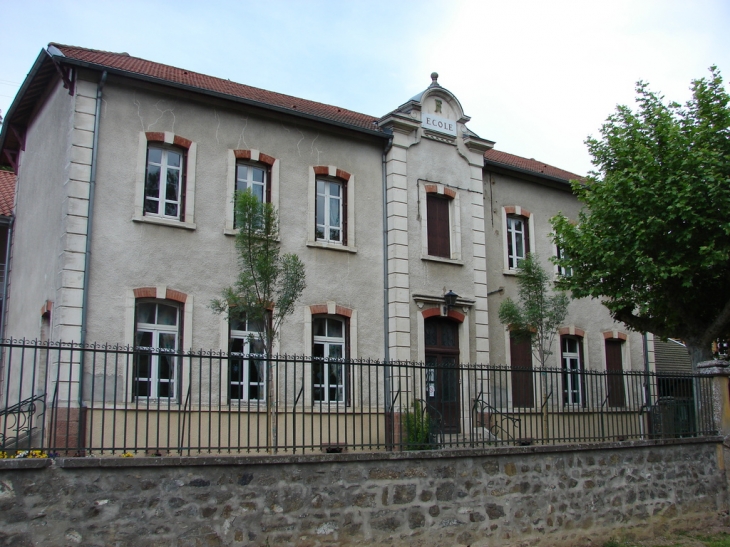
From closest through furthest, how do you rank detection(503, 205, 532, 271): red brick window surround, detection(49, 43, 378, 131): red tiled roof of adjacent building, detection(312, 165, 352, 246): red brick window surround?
detection(49, 43, 378, 131): red tiled roof of adjacent building → detection(312, 165, 352, 246): red brick window surround → detection(503, 205, 532, 271): red brick window surround

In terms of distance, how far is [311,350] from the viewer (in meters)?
16.4

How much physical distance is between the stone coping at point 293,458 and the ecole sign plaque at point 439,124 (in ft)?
31.5

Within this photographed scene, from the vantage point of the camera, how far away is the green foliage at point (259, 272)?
45.1ft

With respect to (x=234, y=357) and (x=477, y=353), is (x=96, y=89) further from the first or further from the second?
(x=477, y=353)

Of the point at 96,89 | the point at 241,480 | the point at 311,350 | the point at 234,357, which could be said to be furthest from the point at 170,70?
the point at 241,480

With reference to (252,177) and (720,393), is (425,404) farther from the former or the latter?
(252,177)

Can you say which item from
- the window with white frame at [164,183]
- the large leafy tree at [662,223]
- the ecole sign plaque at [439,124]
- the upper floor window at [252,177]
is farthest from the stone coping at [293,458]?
the ecole sign plaque at [439,124]

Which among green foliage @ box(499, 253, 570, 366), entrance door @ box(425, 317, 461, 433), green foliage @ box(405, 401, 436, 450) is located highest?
green foliage @ box(499, 253, 570, 366)

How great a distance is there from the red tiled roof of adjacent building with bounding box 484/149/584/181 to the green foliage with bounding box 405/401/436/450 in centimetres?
1108

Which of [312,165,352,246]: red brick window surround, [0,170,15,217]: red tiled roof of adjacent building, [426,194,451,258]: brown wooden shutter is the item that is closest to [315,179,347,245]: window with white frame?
[312,165,352,246]: red brick window surround

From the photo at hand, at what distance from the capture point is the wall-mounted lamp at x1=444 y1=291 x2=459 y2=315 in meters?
18.1

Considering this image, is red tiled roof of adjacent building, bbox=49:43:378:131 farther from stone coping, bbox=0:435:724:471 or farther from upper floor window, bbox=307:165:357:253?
stone coping, bbox=0:435:724:471

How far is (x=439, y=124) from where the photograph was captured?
19203 millimetres

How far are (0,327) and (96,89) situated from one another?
22.5 ft
